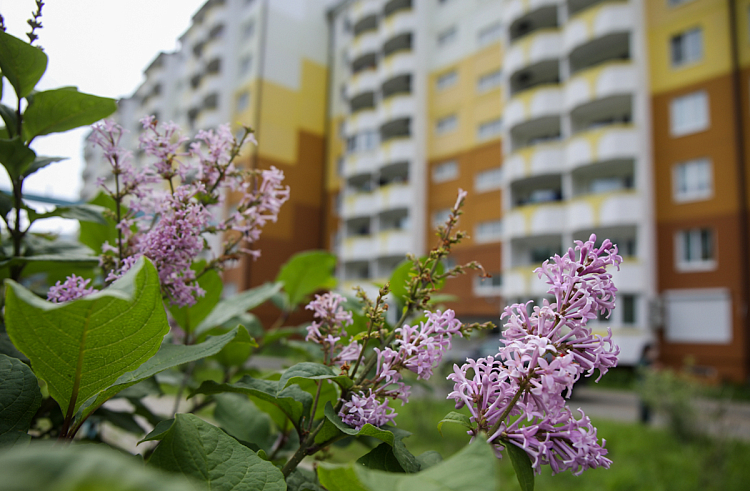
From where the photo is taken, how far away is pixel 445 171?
22297mm

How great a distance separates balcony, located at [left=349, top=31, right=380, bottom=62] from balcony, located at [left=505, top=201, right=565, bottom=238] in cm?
1247

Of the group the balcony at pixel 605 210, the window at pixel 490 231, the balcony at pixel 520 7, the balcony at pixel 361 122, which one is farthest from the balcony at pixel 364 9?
the balcony at pixel 605 210

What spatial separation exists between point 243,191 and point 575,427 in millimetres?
683

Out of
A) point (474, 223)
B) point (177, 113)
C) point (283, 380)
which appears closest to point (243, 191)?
point (283, 380)

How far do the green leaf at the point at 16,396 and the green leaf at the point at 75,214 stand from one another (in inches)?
15.3

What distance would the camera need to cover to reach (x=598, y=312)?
1.97 feet

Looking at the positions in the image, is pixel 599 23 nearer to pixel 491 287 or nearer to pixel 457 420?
pixel 491 287

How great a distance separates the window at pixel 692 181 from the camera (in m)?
15.2

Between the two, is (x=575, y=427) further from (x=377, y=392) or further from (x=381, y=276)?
(x=381, y=276)

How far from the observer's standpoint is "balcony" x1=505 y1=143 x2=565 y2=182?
1770cm

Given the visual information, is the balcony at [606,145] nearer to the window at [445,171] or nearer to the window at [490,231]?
the window at [490,231]

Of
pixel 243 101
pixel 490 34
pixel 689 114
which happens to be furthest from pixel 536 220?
pixel 243 101

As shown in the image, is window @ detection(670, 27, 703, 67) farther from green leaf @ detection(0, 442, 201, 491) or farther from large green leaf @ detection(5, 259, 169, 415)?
green leaf @ detection(0, 442, 201, 491)

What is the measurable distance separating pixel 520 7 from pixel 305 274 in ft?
66.3
